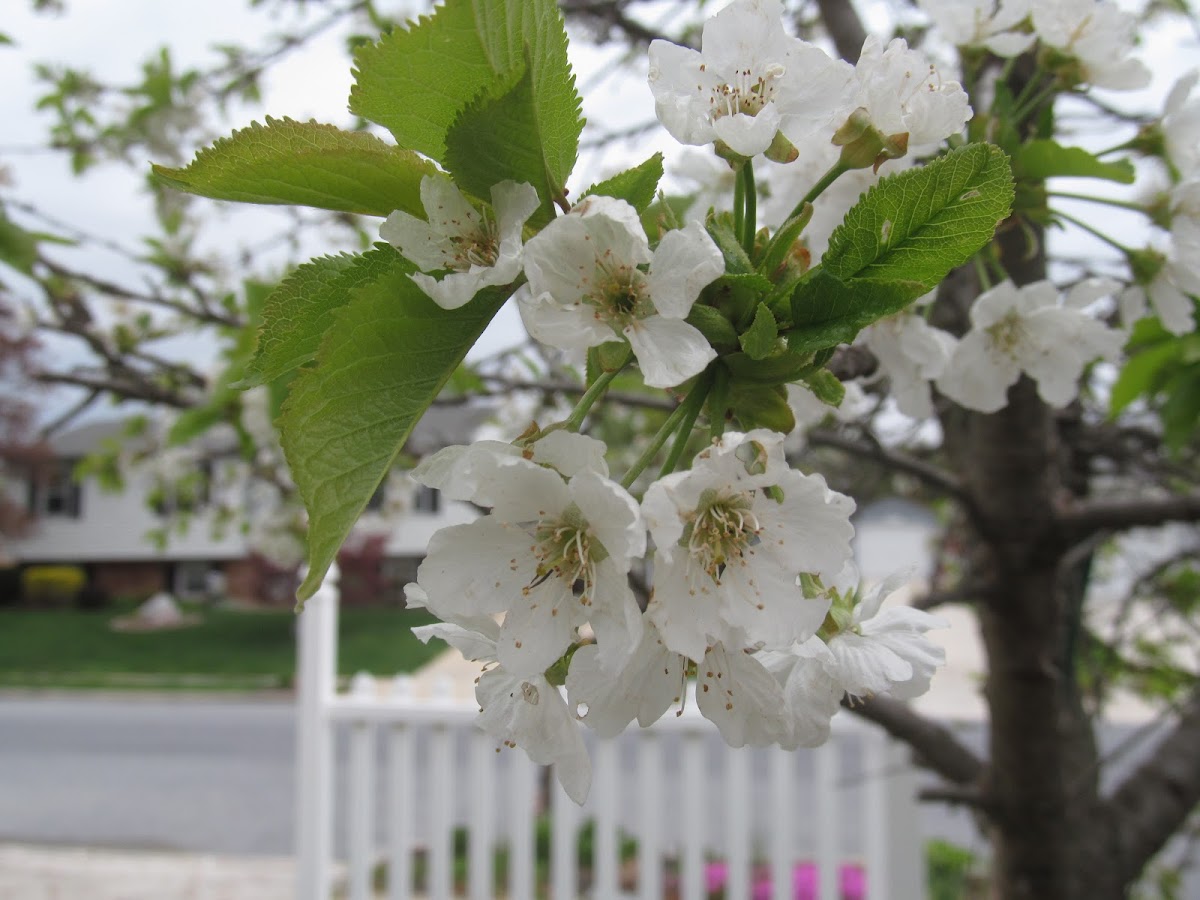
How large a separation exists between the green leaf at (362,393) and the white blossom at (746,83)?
0.60 feet

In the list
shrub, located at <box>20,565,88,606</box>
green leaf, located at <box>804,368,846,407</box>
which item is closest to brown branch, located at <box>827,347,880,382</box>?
green leaf, located at <box>804,368,846,407</box>

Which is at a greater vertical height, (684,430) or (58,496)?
(58,496)

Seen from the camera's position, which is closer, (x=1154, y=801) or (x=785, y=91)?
(x=785, y=91)

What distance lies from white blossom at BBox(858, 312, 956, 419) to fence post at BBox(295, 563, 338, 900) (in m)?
3.02

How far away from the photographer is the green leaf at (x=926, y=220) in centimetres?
48

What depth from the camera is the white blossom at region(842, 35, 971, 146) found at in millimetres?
576

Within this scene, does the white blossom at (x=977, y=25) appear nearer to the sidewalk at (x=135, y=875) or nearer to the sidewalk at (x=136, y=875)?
the sidewalk at (x=135, y=875)

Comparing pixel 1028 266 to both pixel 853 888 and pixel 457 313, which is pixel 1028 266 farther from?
pixel 853 888

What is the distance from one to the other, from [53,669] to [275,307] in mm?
16580

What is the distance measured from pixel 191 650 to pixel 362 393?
1706cm

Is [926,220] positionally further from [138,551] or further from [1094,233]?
[138,551]

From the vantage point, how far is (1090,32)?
854mm

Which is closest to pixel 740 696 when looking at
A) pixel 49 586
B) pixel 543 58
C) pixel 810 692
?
pixel 810 692

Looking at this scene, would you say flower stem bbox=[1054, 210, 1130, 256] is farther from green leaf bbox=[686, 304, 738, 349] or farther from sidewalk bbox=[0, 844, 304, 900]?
sidewalk bbox=[0, 844, 304, 900]
